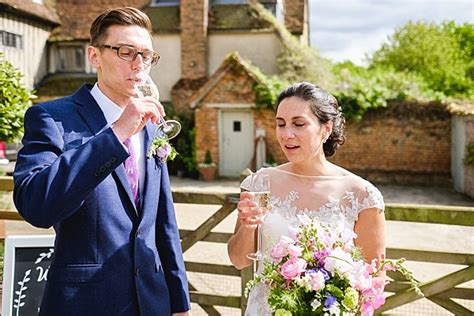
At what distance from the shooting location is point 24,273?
128 inches

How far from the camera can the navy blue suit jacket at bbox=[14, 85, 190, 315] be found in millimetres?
1694

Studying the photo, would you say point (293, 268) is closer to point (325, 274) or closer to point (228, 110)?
point (325, 274)

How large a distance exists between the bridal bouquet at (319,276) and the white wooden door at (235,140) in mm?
15242

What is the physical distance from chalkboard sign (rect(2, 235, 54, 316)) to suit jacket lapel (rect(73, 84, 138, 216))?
5.16 ft

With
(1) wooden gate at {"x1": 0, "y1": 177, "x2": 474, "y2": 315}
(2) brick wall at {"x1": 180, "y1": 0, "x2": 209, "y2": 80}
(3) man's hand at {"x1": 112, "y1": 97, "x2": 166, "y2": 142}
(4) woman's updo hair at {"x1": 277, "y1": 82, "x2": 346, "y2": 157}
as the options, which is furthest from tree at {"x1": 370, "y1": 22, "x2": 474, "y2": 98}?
(3) man's hand at {"x1": 112, "y1": 97, "x2": 166, "y2": 142}

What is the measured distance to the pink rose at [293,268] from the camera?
187cm

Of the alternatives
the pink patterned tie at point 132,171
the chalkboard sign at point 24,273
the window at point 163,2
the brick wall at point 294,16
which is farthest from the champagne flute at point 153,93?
the window at point 163,2

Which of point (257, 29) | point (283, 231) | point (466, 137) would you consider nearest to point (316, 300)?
point (283, 231)

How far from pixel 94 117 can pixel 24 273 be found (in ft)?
5.60

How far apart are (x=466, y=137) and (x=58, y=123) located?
14.1 metres

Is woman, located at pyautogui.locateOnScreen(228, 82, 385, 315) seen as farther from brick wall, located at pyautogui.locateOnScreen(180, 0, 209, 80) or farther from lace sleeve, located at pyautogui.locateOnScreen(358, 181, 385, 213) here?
brick wall, located at pyautogui.locateOnScreen(180, 0, 209, 80)

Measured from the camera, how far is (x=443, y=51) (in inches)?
1123

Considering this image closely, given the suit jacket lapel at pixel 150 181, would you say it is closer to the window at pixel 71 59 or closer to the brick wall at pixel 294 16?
the brick wall at pixel 294 16

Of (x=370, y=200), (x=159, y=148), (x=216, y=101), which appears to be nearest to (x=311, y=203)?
Answer: (x=370, y=200)
